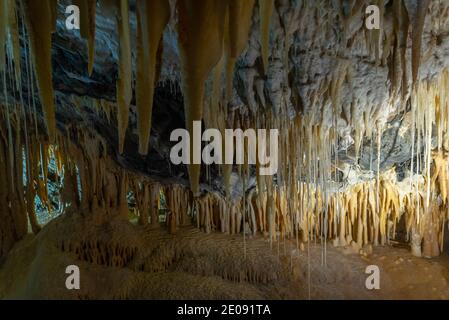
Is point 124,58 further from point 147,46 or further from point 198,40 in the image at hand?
point 198,40

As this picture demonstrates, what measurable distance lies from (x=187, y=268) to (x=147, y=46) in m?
3.41

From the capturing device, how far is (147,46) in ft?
5.96

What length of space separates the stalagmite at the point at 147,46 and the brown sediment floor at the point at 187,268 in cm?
288

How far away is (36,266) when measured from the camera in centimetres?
466

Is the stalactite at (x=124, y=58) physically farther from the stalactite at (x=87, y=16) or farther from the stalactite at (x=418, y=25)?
the stalactite at (x=418, y=25)

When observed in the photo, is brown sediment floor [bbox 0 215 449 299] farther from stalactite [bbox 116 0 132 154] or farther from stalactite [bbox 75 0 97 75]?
stalactite [bbox 75 0 97 75]

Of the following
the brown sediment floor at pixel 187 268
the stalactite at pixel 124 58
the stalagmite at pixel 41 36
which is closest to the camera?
the stalagmite at pixel 41 36

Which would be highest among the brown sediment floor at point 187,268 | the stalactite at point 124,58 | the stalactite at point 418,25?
the stalactite at point 418,25

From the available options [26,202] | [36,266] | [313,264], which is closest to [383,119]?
[313,264]

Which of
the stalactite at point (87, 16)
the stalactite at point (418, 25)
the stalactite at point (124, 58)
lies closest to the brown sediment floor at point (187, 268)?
the stalactite at point (124, 58)

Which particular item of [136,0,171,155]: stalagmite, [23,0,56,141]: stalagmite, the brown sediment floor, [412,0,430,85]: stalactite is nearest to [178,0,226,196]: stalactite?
→ [136,0,171,155]: stalagmite

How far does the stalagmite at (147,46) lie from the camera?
1.78 m
